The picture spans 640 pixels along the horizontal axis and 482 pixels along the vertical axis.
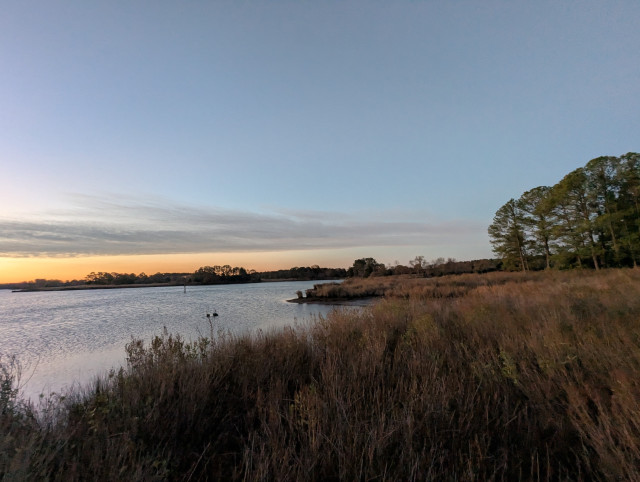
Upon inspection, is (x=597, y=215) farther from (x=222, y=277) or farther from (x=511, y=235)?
(x=222, y=277)

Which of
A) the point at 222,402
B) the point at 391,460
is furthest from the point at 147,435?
the point at 391,460

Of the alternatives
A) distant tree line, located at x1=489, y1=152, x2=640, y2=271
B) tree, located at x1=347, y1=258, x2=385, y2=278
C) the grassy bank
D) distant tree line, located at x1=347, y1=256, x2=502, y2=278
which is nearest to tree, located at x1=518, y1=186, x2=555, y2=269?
distant tree line, located at x1=489, y1=152, x2=640, y2=271

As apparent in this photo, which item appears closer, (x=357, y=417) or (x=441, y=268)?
(x=357, y=417)

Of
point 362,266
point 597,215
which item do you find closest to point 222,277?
point 362,266

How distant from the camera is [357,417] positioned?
132 inches

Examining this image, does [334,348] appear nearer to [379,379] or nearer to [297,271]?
[379,379]

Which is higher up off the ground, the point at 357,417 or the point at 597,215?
the point at 597,215

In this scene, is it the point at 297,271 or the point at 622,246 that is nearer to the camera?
the point at 622,246

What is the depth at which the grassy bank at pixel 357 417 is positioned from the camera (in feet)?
8.65

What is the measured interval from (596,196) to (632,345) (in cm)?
3625

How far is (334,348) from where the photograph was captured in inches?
248

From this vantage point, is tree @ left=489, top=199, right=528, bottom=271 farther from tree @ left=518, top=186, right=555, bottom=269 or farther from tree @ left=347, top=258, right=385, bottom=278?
tree @ left=347, top=258, right=385, bottom=278

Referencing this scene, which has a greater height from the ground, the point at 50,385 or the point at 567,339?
the point at 567,339

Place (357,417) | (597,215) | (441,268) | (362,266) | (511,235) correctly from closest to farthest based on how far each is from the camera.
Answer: (357,417), (597,215), (511,235), (441,268), (362,266)
